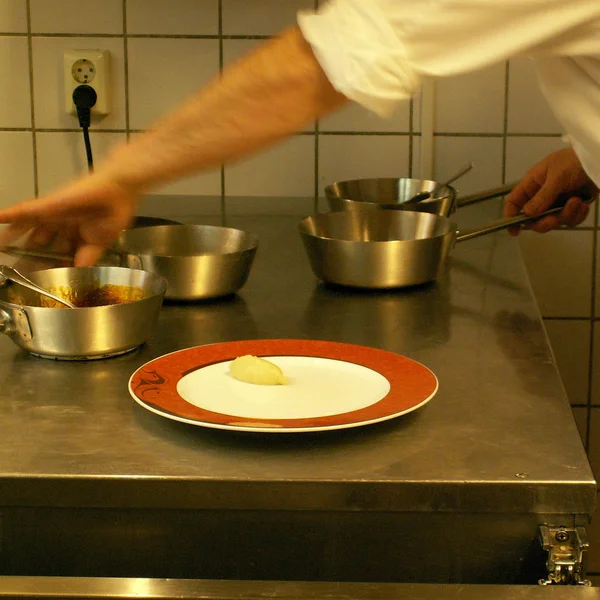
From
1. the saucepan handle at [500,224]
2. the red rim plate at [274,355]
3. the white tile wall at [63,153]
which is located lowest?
the red rim plate at [274,355]

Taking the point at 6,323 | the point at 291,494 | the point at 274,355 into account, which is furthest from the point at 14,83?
the point at 291,494

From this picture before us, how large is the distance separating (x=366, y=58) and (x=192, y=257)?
0.45m

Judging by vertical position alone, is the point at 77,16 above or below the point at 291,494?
above

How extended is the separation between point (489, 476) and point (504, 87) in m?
1.33

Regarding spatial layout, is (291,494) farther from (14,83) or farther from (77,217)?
(14,83)

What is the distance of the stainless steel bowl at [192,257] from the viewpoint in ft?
4.14

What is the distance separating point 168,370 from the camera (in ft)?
3.20

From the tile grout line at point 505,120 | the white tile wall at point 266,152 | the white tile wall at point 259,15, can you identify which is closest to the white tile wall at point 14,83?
the white tile wall at point 266,152

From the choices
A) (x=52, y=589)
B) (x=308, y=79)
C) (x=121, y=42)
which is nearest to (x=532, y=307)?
(x=308, y=79)

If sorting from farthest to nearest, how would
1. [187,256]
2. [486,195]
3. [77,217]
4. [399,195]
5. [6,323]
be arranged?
1. [399,195]
2. [486,195]
3. [187,256]
4. [77,217]
5. [6,323]

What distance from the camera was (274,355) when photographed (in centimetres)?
104

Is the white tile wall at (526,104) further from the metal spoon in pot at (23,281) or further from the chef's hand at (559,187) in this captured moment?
the metal spoon in pot at (23,281)

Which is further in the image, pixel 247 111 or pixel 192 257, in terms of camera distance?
pixel 192 257

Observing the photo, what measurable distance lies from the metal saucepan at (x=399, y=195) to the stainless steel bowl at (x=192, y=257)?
28cm
